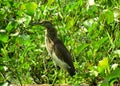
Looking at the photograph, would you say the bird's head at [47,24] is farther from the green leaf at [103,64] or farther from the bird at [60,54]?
the green leaf at [103,64]

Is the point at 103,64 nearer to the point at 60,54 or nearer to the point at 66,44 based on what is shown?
the point at 60,54

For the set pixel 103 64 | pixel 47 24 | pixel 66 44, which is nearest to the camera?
pixel 103 64

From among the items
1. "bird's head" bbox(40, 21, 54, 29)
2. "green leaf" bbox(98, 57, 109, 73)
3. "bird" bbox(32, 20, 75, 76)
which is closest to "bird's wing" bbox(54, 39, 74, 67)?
"bird" bbox(32, 20, 75, 76)

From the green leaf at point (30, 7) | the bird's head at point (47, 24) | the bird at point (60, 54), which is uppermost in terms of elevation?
the green leaf at point (30, 7)

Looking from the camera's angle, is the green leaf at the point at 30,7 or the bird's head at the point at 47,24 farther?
the bird's head at the point at 47,24

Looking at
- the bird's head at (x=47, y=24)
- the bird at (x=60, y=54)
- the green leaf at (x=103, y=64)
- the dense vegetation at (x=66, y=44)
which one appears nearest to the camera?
the green leaf at (x=103, y=64)

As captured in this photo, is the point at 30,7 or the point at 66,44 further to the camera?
the point at 66,44

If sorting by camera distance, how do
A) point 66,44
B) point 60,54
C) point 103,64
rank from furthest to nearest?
1. point 66,44
2. point 60,54
3. point 103,64

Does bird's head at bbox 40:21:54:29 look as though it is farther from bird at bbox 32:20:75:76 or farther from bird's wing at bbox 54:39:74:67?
bird's wing at bbox 54:39:74:67

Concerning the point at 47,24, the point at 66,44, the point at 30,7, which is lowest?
the point at 66,44

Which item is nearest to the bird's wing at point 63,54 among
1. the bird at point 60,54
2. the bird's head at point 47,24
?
the bird at point 60,54

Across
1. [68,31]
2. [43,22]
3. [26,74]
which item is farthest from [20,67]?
[68,31]

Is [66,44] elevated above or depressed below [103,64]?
below

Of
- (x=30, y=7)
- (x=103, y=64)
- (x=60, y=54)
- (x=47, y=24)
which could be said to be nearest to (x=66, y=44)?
(x=47, y=24)
